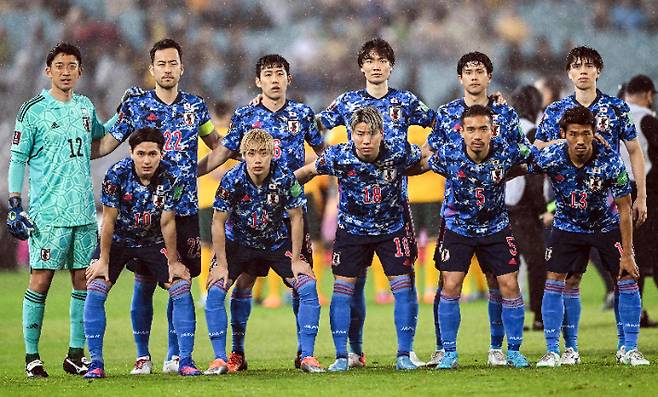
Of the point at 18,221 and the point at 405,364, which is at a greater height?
the point at 18,221

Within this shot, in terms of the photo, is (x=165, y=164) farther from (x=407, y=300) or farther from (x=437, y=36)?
(x=437, y=36)

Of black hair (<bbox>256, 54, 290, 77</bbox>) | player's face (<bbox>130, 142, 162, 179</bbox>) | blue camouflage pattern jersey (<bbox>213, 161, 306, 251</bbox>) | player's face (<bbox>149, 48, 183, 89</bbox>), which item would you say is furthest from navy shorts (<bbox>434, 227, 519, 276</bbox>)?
player's face (<bbox>149, 48, 183, 89</bbox>)

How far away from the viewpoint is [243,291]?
804 cm

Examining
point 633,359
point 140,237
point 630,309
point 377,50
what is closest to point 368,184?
point 377,50

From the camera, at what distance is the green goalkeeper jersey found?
7.80 metres

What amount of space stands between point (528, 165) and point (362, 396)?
1.85 meters

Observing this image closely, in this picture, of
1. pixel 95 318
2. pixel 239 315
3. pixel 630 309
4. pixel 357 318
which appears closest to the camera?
pixel 95 318

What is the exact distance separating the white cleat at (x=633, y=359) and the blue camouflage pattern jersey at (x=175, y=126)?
2.49 meters

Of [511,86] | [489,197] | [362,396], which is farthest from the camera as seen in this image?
[511,86]

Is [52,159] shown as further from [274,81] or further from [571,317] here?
[571,317]

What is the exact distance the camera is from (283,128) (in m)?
7.98

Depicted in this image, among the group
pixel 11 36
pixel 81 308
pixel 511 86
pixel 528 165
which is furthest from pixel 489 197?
pixel 11 36

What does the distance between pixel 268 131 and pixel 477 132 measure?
1.21m

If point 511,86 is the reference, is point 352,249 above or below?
below
